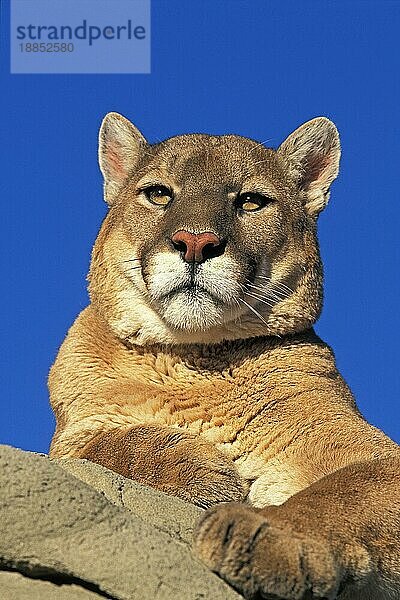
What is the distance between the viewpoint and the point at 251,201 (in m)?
7.81

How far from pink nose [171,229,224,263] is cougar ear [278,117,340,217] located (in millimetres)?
1576

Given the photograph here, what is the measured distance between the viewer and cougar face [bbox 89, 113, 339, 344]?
705cm

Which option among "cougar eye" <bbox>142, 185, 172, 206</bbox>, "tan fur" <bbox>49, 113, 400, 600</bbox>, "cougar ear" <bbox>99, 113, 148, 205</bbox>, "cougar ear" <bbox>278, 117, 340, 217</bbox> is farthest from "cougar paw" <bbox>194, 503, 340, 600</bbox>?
"cougar ear" <bbox>99, 113, 148, 205</bbox>

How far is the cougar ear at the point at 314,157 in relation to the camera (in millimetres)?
8484

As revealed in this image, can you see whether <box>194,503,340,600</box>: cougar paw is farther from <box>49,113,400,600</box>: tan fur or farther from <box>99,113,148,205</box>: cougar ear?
<box>99,113,148,205</box>: cougar ear

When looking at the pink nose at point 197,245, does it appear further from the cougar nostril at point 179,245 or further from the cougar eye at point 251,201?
the cougar eye at point 251,201

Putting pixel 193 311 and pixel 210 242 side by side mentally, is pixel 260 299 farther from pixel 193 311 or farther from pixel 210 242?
pixel 210 242

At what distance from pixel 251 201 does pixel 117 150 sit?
1485 millimetres

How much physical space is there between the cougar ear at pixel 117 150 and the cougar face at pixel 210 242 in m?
0.02

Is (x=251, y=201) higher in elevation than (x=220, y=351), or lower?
higher

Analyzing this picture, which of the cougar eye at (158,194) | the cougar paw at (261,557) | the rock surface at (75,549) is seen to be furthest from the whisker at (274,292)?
the rock surface at (75,549)

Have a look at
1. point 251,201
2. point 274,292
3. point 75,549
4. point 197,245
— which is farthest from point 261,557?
point 251,201

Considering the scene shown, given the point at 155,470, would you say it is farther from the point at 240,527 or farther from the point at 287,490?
the point at 240,527

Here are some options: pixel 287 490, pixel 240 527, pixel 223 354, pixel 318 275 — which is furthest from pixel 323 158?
pixel 240 527
